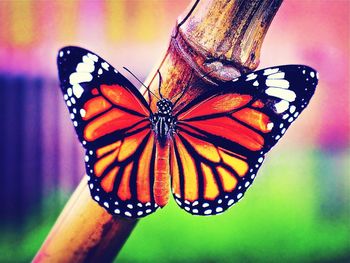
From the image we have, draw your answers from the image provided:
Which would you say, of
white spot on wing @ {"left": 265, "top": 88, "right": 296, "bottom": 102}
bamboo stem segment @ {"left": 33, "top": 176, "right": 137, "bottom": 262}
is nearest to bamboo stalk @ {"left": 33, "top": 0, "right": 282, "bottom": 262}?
bamboo stem segment @ {"left": 33, "top": 176, "right": 137, "bottom": 262}

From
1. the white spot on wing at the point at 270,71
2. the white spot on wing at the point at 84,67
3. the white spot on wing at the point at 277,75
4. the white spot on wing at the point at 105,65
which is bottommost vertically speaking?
the white spot on wing at the point at 84,67

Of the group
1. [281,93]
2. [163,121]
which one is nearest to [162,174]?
[163,121]

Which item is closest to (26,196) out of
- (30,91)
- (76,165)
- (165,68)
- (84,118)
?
(76,165)

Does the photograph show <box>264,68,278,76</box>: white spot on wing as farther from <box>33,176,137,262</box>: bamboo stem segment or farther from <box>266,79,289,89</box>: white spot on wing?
<box>33,176,137,262</box>: bamboo stem segment

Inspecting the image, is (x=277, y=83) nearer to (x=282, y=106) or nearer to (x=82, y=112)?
(x=282, y=106)

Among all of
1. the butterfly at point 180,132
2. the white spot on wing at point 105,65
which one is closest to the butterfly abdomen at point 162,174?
the butterfly at point 180,132

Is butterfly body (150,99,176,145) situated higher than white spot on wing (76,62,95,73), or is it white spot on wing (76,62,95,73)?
white spot on wing (76,62,95,73)

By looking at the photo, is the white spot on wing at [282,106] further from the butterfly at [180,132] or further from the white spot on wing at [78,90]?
the white spot on wing at [78,90]
